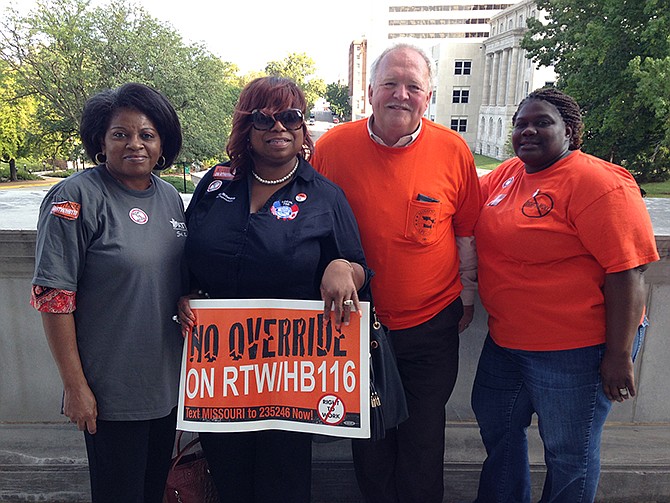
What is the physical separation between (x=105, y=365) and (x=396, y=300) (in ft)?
4.22

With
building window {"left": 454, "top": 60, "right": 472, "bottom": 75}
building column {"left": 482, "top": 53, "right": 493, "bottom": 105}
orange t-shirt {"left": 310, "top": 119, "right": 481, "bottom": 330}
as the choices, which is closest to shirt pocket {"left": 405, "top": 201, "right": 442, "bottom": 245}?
orange t-shirt {"left": 310, "top": 119, "right": 481, "bottom": 330}

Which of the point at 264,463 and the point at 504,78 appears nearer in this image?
the point at 264,463

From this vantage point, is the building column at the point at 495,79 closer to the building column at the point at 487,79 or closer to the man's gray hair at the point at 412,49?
the building column at the point at 487,79

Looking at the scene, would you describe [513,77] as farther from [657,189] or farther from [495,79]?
[657,189]

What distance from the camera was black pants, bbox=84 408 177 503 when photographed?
216 cm

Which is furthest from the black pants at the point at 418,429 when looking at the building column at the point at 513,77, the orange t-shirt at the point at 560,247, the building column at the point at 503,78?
the building column at the point at 503,78

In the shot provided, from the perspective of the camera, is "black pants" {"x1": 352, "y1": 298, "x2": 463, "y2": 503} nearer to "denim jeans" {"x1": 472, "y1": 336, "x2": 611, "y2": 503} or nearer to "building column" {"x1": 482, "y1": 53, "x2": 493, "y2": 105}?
"denim jeans" {"x1": 472, "y1": 336, "x2": 611, "y2": 503}

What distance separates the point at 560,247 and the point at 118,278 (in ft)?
5.89

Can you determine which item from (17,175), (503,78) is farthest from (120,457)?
(503,78)

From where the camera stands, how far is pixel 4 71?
29.5 m

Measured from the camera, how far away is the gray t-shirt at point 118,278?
193 cm

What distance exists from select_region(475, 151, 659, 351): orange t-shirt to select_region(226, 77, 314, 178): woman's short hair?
3.37 feet

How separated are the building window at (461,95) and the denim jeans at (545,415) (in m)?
79.6

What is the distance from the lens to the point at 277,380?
231 centimetres
